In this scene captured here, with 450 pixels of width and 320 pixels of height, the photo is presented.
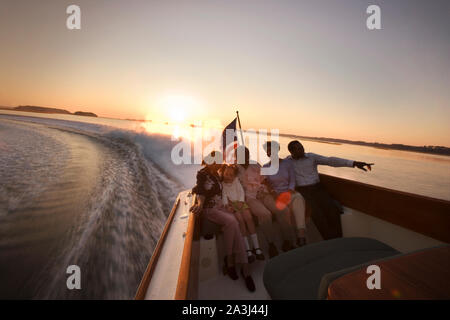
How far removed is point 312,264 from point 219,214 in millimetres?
1231

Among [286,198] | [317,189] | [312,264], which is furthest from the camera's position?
[317,189]

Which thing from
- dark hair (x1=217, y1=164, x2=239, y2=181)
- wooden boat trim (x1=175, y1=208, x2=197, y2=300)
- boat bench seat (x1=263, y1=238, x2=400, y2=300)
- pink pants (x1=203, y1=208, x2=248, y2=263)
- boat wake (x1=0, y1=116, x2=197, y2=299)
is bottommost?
boat wake (x1=0, y1=116, x2=197, y2=299)

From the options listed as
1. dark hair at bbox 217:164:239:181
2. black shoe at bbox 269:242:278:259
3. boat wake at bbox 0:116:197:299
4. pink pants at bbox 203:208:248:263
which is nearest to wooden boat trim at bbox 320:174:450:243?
black shoe at bbox 269:242:278:259

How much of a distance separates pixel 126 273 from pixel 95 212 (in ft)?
7.01

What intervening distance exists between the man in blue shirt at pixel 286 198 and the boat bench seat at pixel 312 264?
96cm

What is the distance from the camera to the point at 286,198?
2.78 m

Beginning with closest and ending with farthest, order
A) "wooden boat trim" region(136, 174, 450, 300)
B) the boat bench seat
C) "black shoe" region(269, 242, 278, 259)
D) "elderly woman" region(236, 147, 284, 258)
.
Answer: the boat bench seat < "wooden boat trim" region(136, 174, 450, 300) < "black shoe" region(269, 242, 278, 259) < "elderly woman" region(236, 147, 284, 258)

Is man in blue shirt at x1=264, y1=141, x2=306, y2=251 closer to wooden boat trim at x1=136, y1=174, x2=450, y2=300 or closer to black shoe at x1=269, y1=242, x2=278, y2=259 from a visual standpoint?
black shoe at x1=269, y1=242, x2=278, y2=259

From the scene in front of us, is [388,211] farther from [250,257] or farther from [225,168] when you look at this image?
[225,168]

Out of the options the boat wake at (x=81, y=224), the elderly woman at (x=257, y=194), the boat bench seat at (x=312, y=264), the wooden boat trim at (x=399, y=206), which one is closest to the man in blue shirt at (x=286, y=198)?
the elderly woman at (x=257, y=194)

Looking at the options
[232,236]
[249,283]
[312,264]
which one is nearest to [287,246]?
[249,283]

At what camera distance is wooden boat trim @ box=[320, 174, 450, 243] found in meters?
1.87

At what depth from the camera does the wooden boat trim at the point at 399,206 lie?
6.14ft

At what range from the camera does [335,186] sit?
115 inches
